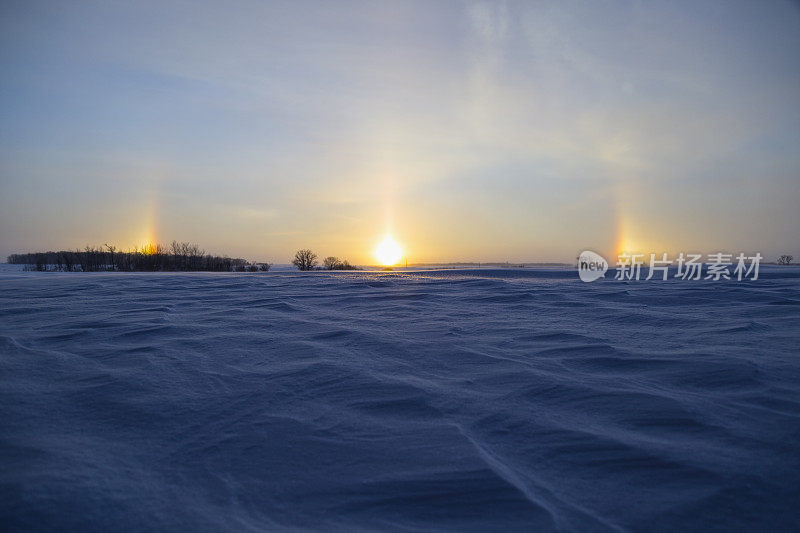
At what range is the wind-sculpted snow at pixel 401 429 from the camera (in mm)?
1023

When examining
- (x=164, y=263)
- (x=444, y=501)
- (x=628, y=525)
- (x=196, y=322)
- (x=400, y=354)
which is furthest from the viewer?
(x=164, y=263)

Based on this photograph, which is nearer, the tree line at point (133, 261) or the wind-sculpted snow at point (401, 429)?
the wind-sculpted snow at point (401, 429)

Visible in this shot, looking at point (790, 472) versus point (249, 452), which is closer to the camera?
point (790, 472)

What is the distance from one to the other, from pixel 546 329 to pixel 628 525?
2.18 m

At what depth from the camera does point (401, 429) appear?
1448 mm

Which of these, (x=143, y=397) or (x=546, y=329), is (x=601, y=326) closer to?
(x=546, y=329)

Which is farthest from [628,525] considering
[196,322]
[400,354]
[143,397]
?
[196,322]

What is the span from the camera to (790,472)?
3.76 ft

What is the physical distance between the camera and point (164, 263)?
65.3 ft

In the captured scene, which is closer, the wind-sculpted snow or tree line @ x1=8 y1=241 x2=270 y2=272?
the wind-sculpted snow

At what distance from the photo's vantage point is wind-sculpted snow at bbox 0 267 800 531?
1023 mm

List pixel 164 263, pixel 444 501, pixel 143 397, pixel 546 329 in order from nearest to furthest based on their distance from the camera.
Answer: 1. pixel 444 501
2. pixel 143 397
3. pixel 546 329
4. pixel 164 263

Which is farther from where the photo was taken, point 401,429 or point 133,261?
point 133,261

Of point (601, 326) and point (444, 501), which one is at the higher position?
point (601, 326)
